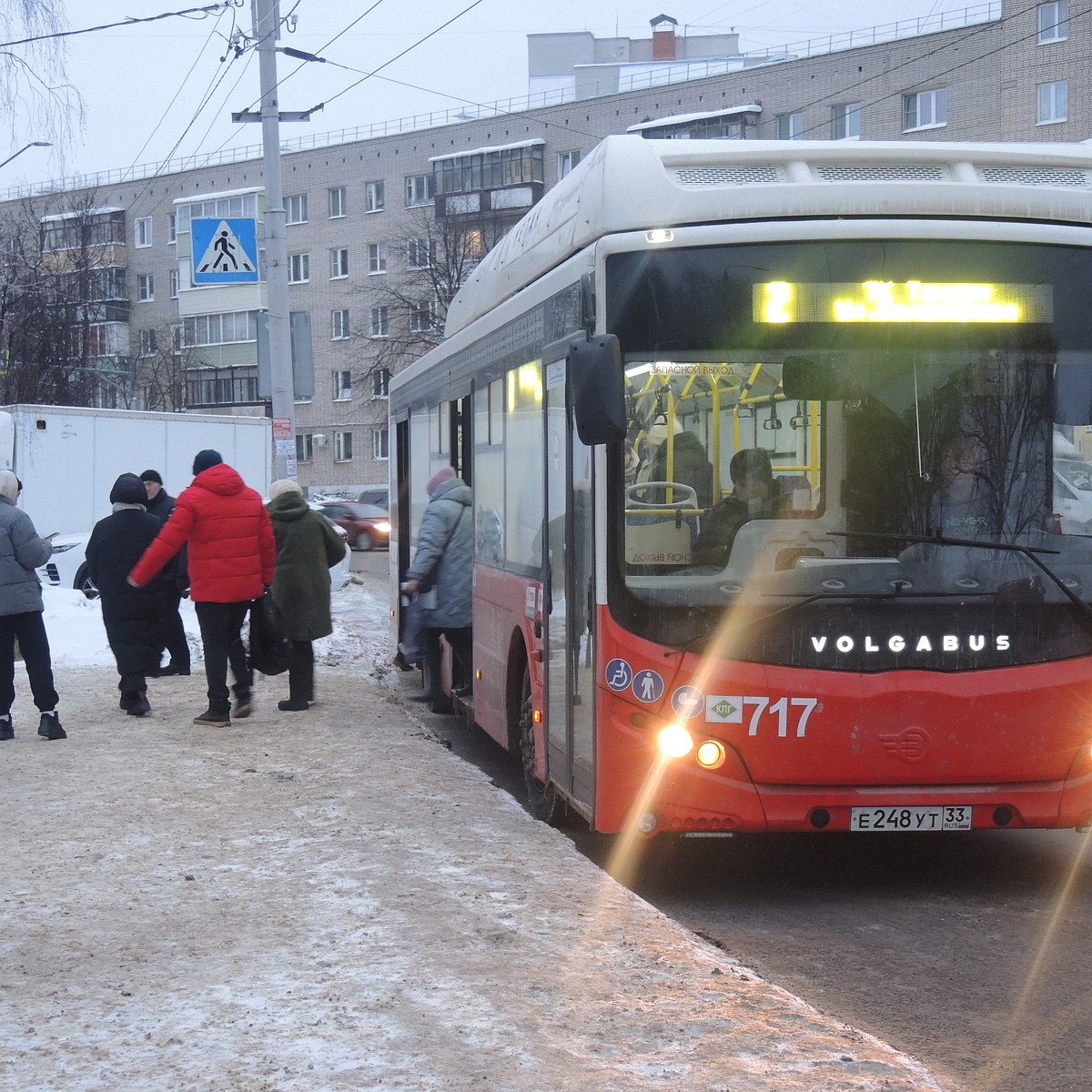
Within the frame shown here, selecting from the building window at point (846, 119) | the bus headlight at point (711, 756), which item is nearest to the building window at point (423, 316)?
the building window at point (846, 119)

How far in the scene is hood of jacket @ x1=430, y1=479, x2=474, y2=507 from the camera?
1000 cm

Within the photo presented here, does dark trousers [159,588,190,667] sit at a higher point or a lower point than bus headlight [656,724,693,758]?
lower

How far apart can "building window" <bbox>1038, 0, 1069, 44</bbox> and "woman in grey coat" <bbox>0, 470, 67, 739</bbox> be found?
42.5 meters

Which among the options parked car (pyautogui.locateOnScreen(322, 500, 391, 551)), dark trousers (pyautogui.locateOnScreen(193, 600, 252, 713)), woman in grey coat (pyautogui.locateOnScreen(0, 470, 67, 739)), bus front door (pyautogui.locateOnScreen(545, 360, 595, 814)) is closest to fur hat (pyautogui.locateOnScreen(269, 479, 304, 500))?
dark trousers (pyautogui.locateOnScreen(193, 600, 252, 713))

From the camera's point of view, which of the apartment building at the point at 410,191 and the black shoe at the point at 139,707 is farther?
the apartment building at the point at 410,191

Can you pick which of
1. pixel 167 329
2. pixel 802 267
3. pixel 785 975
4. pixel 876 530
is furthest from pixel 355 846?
pixel 167 329

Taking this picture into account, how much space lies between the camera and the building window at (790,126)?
53000 millimetres

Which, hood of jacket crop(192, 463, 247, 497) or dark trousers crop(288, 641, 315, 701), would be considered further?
dark trousers crop(288, 641, 315, 701)

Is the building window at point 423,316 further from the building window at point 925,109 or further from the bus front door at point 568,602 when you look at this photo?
the bus front door at point 568,602

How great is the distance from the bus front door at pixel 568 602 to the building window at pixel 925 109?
149 ft

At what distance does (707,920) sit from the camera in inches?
248

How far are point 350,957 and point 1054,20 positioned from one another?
1859 inches

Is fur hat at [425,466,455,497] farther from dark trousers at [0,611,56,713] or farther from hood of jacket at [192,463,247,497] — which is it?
dark trousers at [0,611,56,713]

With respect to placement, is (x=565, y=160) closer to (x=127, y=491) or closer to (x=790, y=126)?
(x=790, y=126)
